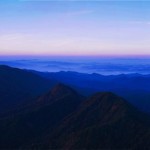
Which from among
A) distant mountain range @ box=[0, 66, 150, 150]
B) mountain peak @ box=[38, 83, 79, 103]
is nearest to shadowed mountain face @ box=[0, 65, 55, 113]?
mountain peak @ box=[38, 83, 79, 103]

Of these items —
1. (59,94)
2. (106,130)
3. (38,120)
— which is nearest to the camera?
(106,130)

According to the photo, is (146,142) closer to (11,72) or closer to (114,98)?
(114,98)

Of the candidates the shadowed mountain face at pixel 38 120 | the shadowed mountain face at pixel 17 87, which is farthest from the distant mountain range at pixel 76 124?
the shadowed mountain face at pixel 17 87

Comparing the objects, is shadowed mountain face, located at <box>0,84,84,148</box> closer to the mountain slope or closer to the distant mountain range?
the distant mountain range

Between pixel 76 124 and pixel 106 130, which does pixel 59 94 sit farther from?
pixel 106 130

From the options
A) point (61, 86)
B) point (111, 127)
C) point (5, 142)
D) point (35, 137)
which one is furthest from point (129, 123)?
point (61, 86)

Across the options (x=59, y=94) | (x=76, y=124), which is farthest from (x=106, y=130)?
(x=59, y=94)
